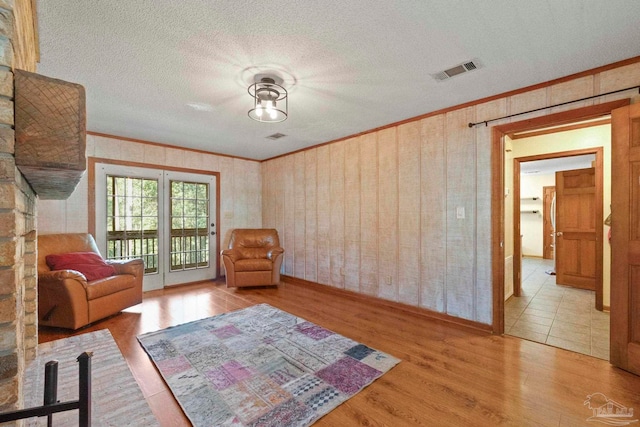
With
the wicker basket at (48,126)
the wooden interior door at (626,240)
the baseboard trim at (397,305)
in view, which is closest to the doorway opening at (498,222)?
the baseboard trim at (397,305)

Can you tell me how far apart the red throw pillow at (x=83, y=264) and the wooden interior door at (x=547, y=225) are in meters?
9.96

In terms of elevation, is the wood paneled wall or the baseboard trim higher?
the wood paneled wall

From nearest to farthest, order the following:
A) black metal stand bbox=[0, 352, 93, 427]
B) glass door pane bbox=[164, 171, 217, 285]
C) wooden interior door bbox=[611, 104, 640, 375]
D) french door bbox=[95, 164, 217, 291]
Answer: black metal stand bbox=[0, 352, 93, 427], wooden interior door bbox=[611, 104, 640, 375], french door bbox=[95, 164, 217, 291], glass door pane bbox=[164, 171, 217, 285]

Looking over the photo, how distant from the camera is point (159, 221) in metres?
4.64

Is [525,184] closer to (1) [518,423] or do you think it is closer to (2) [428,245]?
(2) [428,245]

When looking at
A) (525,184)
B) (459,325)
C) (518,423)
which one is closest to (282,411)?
(518,423)

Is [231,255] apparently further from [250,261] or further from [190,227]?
[190,227]

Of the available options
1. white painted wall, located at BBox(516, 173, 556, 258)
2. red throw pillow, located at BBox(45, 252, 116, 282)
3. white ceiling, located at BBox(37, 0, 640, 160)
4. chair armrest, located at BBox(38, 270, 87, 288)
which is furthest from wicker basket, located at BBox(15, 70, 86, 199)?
white painted wall, located at BBox(516, 173, 556, 258)

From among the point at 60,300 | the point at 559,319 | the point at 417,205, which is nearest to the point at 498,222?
the point at 417,205

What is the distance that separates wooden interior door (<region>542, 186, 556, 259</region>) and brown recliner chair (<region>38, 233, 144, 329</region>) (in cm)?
968

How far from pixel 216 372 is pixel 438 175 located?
3.02 m

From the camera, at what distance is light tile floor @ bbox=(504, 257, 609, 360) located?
8.66ft

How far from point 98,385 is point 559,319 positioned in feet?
15.1

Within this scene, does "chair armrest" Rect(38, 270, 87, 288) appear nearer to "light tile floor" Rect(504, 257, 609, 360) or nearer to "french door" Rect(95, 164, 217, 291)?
"french door" Rect(95, 164, 217, 291)
